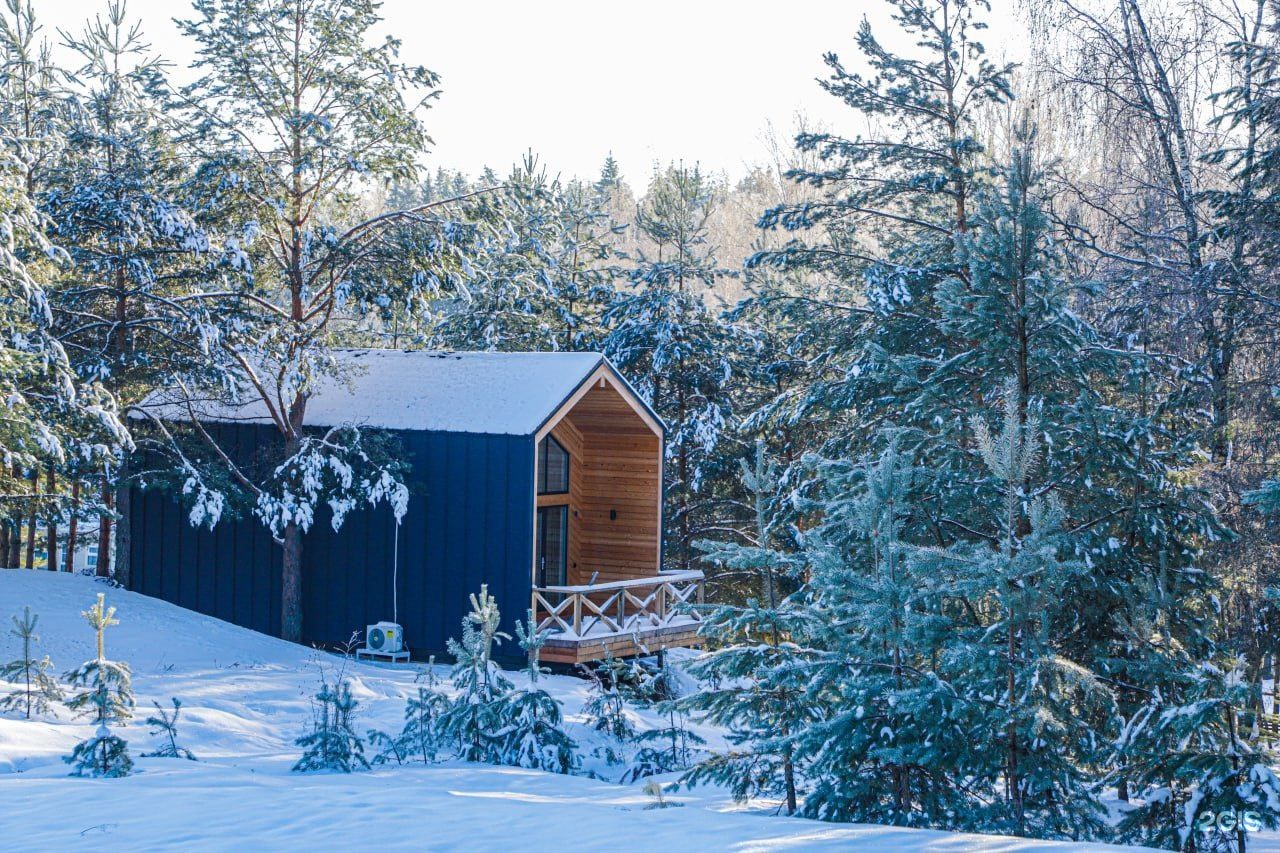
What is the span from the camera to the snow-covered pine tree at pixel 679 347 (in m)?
21.0

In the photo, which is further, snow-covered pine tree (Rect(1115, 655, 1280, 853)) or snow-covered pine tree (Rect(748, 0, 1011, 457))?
snow-covered pine tree (Rect(748, 0, 1011, 457))

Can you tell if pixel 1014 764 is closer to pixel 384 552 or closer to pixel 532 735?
pixel 532 735

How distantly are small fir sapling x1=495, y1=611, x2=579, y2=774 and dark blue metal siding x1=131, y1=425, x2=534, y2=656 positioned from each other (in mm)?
5037

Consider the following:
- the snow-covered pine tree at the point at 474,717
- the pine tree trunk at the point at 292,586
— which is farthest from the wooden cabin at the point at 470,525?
the snow-covered pine tree at the point at 474,717

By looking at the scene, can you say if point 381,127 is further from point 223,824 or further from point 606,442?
point 223,824

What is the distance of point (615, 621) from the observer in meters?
15.6

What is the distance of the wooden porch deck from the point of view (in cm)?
1455

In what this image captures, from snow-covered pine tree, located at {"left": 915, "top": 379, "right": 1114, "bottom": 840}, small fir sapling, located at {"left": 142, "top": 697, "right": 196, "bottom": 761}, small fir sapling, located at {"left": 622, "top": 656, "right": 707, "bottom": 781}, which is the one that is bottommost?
small fir sapling, located at {"left": 622, "top": 656, "right": 707, "bottom": 781}

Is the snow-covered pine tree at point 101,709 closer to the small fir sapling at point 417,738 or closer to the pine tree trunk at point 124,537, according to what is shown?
the small fir sapling at point 417,738

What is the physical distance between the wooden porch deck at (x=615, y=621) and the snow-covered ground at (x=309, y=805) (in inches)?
87.6

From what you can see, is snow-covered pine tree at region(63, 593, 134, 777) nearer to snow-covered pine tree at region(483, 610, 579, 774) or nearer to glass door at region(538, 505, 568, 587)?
snow-covered pine tree at region(483, 610, 579, 774)

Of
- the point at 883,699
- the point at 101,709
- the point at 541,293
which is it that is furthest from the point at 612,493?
the point at 883,699

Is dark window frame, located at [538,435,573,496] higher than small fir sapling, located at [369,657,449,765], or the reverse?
dark window frame, located at [538,435,573,496]

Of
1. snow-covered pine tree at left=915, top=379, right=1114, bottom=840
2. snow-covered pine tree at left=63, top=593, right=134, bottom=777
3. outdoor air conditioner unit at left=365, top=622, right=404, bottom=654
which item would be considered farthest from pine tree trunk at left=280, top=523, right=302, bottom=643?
snow-covered pine tree at left=915, top=379, right=1114, bottom=840
